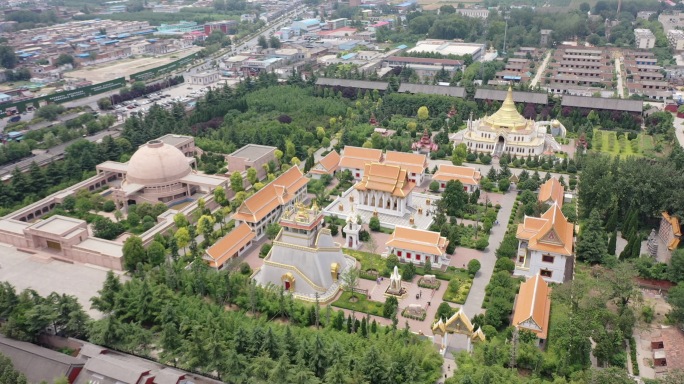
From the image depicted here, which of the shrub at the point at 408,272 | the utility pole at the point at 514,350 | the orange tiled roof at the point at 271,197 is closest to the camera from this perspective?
the utility pole at the point at 514,350

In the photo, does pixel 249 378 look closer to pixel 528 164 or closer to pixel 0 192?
pixel 0 192

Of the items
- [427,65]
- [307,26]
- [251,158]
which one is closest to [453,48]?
[427,65]

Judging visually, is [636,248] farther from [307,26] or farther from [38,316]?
[307,26]

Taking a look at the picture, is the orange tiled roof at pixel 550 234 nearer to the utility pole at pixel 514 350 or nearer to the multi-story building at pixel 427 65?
the utility pole at pixel 514 350

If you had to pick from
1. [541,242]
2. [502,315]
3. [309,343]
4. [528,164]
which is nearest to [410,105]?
[528,164]

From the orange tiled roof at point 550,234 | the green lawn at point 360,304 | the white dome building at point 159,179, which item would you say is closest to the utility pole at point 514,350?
the green lawn at point 360,304

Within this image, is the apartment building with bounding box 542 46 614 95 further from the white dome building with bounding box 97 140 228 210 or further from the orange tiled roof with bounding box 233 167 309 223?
the white dome building with bounding box 97 140 228 210

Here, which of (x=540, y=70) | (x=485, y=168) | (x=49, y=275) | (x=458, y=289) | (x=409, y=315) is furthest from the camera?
(x=540, y=70)
